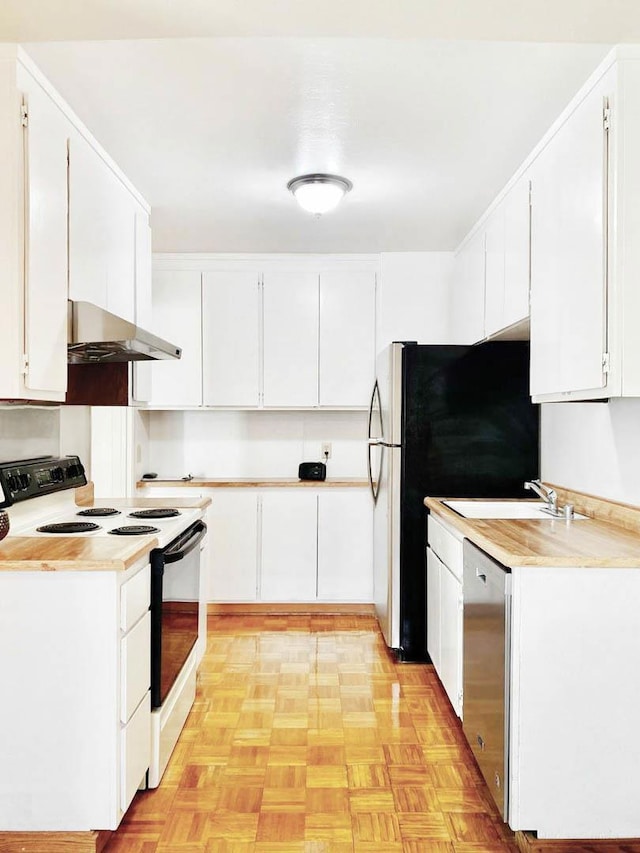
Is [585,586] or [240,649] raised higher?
[585,586]

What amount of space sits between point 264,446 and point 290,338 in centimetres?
85

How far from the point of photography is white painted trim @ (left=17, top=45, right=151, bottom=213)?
6.43ft

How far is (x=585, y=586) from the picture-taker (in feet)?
6.57

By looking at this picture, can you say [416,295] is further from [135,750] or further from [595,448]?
[135,750]

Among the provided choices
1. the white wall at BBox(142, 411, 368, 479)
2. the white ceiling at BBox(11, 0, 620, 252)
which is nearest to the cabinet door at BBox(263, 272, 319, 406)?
the white wall at BBox(142, 411, 368, 479)

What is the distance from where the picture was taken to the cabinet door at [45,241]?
6.48ft

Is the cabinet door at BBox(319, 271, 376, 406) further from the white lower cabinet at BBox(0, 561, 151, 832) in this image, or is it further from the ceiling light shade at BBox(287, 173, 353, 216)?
the white lower cabinet at BBox(0, 561, 151, 832)

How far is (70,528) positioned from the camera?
247 centimetres

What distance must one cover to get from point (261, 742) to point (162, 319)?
9.52 ft

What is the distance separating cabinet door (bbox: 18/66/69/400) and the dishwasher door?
156 cm

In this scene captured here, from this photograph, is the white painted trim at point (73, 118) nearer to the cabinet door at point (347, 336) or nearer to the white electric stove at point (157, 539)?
the white electric stove at point (157, 539)

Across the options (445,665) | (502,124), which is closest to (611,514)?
(445,665)

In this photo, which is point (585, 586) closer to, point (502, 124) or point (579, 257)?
point (579, 257)

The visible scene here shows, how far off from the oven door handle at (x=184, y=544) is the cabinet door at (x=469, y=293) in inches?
69.4
